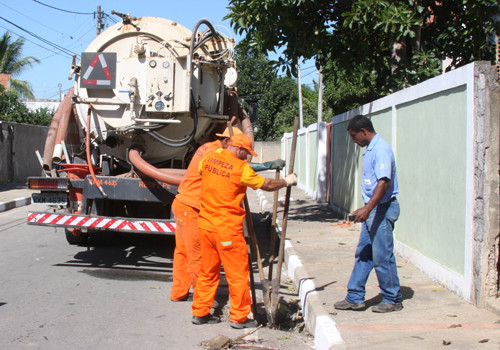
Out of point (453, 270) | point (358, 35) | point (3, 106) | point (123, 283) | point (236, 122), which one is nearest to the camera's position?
point (453, 270)

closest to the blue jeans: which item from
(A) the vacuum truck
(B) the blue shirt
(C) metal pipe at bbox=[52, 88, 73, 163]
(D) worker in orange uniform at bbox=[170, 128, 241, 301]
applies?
(B) the blue shirt

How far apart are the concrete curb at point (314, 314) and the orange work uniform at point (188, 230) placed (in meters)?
1.12

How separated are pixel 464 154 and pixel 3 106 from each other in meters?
23.7

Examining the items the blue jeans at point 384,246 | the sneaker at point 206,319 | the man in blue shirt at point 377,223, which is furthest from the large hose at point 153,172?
the blue jeans at point 384,246

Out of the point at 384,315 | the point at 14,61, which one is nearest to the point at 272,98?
the point at 14,61

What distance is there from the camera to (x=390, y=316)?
184 inches

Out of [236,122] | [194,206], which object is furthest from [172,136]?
[194,206]

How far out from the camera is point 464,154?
16.6 feet

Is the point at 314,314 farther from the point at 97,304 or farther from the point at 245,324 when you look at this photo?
the point at 97,304

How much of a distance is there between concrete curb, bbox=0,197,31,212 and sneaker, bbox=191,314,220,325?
10.1m

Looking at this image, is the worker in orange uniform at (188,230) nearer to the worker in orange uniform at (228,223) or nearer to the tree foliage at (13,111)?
the worker in orange uniform at (228,223)

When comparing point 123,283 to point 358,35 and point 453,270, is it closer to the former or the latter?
point 453,270

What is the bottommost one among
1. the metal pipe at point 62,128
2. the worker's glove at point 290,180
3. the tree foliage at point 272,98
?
the worker's glove at point 290,180

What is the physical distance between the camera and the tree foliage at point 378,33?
8.56m
